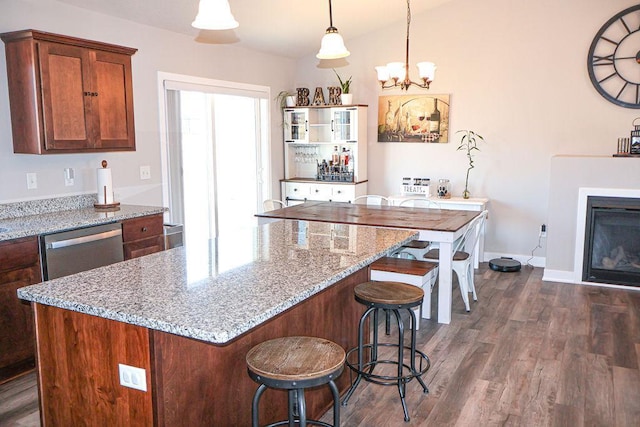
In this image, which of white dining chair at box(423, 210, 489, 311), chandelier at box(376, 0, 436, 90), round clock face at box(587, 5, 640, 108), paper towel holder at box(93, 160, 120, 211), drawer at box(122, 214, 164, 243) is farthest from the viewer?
round clock face at box(587, 5, 640, 108)

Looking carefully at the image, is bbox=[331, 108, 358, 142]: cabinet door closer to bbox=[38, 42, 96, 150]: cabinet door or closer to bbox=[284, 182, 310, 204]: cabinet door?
bbox=[284, 182, 310, 204]: cabinet door

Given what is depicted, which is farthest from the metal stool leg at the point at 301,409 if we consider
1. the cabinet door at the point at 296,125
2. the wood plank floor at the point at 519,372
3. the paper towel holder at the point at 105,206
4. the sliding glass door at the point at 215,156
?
the cabinet door at the point at 296,125

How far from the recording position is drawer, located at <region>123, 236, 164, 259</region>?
3.93 metres

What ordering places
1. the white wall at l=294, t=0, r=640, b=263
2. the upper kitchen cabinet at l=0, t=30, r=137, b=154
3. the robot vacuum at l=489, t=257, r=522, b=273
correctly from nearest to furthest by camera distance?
1. the upper kitchen cabinet at l=0, t=30, r=137, b=154
2. the white wall at l=294, t=0, r=640, b=263
3. the robot vacuum at l=489, t=257, r=522, b=273

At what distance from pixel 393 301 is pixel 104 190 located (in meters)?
2.63

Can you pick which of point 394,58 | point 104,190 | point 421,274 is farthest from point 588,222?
point 104,190

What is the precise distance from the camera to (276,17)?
17.3ft

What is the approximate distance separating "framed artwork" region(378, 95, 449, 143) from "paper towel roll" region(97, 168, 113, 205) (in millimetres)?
3544

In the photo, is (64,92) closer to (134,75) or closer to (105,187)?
(105,187)

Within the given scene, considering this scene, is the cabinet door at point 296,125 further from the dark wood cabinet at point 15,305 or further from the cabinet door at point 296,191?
the dark wood cabinet at point 15,305

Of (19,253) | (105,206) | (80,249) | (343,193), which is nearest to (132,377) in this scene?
(19,253)

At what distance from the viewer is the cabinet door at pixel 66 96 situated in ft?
11.7

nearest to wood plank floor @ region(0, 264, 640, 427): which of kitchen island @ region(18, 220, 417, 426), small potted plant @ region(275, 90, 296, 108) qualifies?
kitchen island @ region(18, 220, 417, 426)

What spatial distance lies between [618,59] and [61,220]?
5.40 meters
